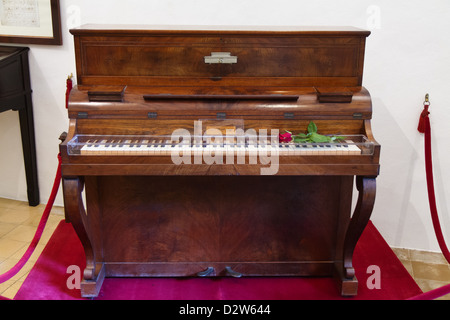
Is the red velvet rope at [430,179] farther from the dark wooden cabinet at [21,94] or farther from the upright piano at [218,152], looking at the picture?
the dark wooden cabinet at [21,94]

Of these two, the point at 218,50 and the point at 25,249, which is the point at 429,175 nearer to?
the point at 218,50

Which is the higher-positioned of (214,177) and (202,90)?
(202,90)

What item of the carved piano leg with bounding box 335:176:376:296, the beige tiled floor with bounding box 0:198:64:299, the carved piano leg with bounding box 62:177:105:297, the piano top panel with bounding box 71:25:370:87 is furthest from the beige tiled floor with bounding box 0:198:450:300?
the piano top panel with bounding box 71:25:370:87

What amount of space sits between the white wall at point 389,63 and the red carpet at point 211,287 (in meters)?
0.70

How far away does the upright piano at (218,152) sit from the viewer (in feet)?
8.25

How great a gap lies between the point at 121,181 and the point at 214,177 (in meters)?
0.53

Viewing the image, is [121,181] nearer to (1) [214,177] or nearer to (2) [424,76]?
(1) [214,177]

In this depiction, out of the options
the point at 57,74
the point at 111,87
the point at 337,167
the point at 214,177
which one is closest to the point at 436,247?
the point at 337,167

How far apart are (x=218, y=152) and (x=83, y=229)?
2.75ft

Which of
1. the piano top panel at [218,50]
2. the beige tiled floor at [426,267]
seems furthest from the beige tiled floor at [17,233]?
the beige tiled floor at [426,267]

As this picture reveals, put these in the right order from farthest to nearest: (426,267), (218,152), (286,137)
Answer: (426,267) → (286,137) → (218,152)

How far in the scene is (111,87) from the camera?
8.89 ft

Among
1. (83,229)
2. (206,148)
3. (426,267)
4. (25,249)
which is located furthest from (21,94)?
(426,267)

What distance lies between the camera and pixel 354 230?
269cm
